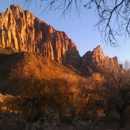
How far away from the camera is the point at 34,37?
169 metres

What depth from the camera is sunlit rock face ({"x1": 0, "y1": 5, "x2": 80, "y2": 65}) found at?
152 m

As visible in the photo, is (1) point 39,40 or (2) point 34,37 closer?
(2) point 34,37

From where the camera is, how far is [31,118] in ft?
79.9

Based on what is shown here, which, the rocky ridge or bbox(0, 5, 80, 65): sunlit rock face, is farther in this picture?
bbox(0, 5, 80, 65): sunlit rock face

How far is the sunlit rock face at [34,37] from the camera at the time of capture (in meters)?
152

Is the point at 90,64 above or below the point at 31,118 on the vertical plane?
above

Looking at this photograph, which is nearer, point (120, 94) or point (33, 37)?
point (120, 94)

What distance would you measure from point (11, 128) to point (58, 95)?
421 inches

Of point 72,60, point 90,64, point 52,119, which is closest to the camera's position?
point 52,119

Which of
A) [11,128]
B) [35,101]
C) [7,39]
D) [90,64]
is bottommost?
[11,128]

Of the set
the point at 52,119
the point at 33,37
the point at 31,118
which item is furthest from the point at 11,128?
the point at 33,37

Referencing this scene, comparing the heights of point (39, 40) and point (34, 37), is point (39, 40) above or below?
below

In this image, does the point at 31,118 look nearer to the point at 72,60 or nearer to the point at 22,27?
the point at 72,60

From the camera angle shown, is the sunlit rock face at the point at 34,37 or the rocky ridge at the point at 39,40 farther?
the sunlit rock face at the point at 34,37
